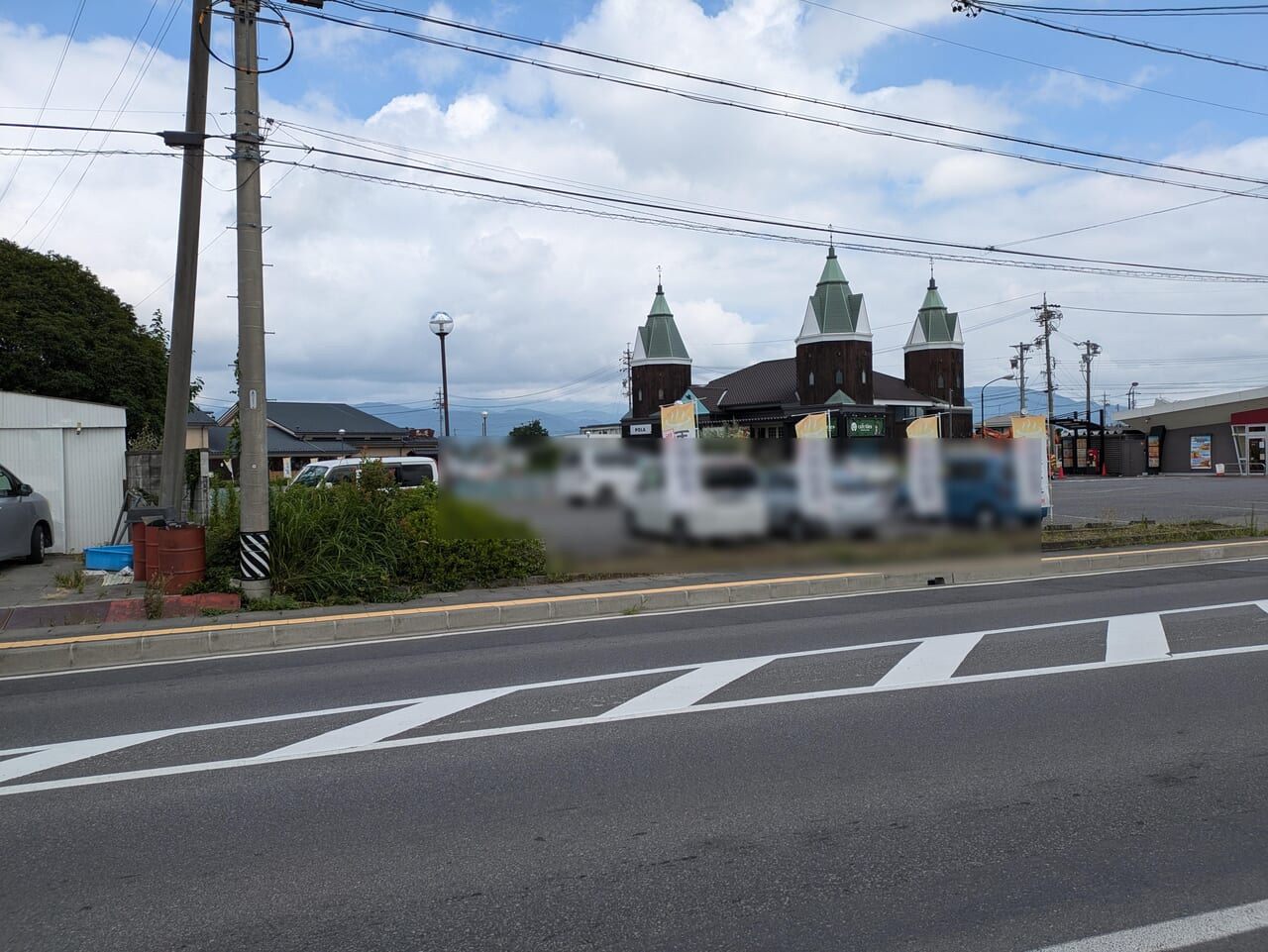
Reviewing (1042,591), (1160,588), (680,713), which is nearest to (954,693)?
(680,713)

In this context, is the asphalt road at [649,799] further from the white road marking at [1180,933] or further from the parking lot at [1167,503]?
the parking lot at [1167,503]

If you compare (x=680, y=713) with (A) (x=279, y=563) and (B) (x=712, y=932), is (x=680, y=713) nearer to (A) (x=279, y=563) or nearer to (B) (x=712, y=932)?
(B) (x=712, y=932)

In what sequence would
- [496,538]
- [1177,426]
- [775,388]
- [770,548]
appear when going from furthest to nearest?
[775,388] < [1177,426] < [496,538] < [770,548]

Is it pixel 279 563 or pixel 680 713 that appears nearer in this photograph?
pixel 680 713

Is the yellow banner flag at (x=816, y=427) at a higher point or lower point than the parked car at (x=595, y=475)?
higher

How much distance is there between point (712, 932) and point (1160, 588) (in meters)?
11.1

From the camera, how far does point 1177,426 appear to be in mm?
60344

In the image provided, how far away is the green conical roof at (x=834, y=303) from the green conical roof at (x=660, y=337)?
47.6 feet

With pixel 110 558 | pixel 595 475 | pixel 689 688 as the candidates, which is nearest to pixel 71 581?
pixel 110 558

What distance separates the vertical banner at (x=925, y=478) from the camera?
10750mm

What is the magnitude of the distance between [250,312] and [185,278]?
3.64 metres

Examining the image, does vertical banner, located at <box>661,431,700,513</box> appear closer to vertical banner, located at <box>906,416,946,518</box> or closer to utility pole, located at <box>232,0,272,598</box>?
vertical banner, located at <box>906,416,946,518</box>

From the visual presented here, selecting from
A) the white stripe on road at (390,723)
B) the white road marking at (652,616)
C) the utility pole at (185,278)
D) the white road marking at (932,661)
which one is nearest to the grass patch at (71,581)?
the utility pole at (185,278)

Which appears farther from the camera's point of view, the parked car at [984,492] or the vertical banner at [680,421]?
the vertical banner at [680,421]
